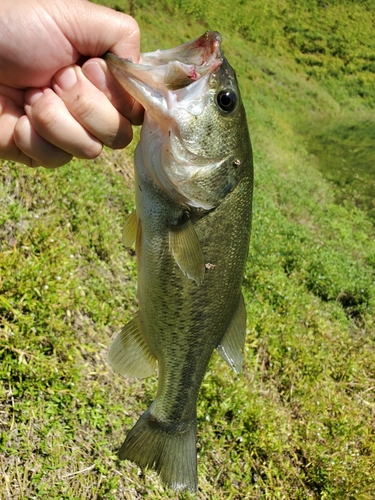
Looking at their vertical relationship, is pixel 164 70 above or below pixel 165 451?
above

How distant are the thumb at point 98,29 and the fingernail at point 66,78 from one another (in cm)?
12

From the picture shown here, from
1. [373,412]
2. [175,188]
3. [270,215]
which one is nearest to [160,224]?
[175,188]

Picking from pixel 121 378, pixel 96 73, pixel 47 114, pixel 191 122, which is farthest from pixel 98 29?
pixel 121 378

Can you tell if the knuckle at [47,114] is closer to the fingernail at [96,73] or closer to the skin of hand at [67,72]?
the skin of hand at [67,72]

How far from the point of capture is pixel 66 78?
2.07 m

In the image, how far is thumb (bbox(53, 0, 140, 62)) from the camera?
6.41 ft

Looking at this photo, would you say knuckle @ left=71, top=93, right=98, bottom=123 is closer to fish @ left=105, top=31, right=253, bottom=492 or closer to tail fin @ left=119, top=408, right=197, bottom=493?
fish @ left=105, top=31, right=253, bottom=492

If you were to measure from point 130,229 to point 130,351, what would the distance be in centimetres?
70

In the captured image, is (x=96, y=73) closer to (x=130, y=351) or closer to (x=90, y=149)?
(x=90, y=149)

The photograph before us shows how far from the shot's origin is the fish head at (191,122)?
1.90 metres

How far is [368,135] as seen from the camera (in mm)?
25016

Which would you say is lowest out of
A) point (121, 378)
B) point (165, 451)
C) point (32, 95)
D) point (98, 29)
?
point (121, 378)

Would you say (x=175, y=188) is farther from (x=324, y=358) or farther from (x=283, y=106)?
(x=283, y=106)

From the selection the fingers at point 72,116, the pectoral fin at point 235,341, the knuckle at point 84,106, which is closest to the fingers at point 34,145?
the fingers at point 72,116
